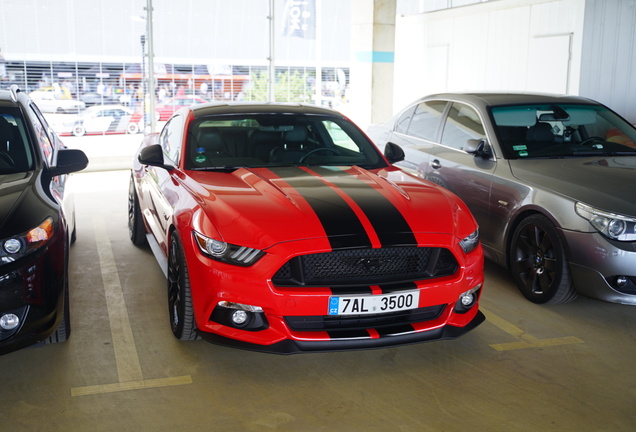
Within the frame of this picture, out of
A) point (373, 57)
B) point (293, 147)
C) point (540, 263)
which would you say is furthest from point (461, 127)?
point (373, 57)

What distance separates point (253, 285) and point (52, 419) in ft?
3.51

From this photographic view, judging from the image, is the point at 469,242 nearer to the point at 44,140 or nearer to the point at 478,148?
the point at 478,148

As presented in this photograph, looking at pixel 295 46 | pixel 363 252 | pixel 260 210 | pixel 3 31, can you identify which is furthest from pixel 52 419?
pixel 295 46

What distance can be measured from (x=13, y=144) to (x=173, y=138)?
43.5 inches

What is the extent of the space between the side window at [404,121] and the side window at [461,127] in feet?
2.38

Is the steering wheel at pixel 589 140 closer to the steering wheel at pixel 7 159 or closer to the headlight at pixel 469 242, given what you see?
the headlight at pixel 469 242

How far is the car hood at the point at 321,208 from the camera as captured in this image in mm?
3193

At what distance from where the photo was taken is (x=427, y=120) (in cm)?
619

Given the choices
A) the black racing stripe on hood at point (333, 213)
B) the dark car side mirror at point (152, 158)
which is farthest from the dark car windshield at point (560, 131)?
the dark car side mirror at point (152, 158)

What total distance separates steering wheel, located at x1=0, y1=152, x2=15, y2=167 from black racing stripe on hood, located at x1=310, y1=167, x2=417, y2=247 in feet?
6.34

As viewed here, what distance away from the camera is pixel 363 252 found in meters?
3.19

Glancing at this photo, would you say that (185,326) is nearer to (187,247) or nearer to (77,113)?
(187,247)

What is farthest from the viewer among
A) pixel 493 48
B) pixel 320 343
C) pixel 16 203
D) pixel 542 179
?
pixel 493 48

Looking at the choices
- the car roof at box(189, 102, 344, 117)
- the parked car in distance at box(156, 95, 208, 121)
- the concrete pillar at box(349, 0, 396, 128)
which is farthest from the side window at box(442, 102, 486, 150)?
the concrete pillar at box(349, 0, 396, 128)
